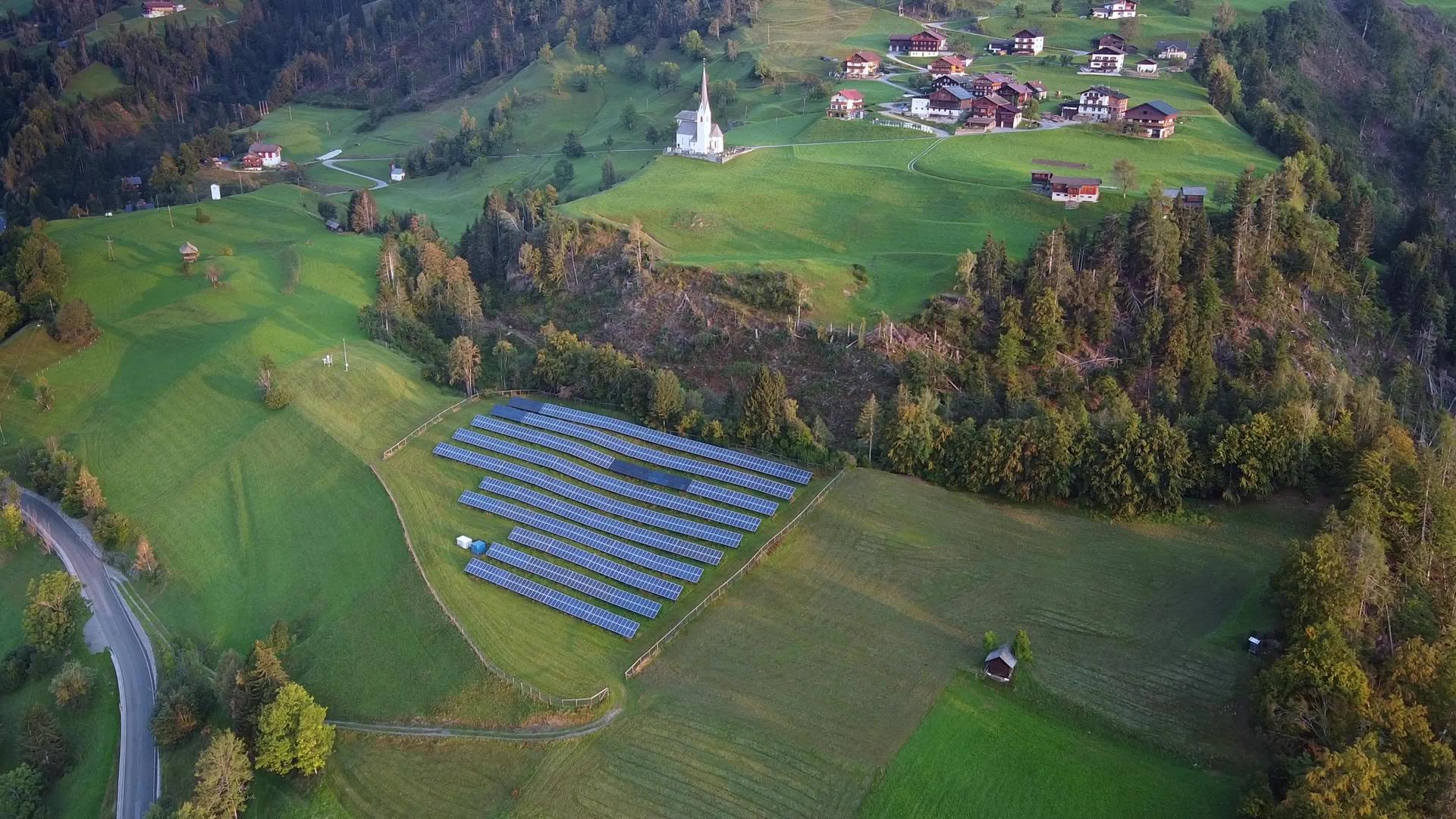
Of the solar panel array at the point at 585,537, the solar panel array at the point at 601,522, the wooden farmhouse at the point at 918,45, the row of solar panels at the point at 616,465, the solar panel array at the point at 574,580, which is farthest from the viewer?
the wooden farmhouse at the point at 918,45

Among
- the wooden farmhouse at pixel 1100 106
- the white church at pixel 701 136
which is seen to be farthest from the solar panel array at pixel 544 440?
the wooden farmhouse at pixel 1100 106

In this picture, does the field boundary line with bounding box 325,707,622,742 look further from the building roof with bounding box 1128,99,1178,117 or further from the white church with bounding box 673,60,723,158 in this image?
the building roof with bounding box 1128,99,1178,117

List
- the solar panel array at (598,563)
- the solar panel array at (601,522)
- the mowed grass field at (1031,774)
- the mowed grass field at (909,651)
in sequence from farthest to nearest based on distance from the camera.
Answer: the solar panel array at (601,522), the solar panel array at (598,563), the mowed grass field at (909,651), the mowed grass field at (1031,774)

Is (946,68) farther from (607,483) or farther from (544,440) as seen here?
(607,483)

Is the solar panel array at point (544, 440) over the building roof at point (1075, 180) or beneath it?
beneath

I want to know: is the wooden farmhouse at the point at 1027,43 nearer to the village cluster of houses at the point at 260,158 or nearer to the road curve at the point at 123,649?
the village cluster of houses at the point at 260,158

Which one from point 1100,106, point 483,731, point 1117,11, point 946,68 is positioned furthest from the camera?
point 1117,11

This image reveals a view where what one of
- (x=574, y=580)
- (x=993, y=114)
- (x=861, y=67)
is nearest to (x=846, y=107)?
(x=993, y=114)
